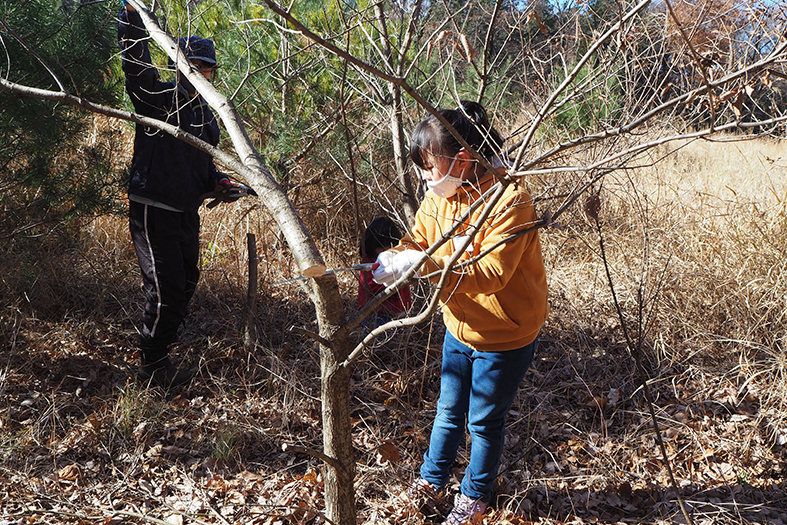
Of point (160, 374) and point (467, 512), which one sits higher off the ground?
point (160, 374)

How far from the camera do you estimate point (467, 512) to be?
230 centimetres

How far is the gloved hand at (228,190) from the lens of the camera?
3.04 metres

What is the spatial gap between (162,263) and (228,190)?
503 mm

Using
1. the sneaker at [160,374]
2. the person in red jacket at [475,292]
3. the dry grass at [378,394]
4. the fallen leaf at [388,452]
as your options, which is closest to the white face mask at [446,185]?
the person in red jacket at [475,292]

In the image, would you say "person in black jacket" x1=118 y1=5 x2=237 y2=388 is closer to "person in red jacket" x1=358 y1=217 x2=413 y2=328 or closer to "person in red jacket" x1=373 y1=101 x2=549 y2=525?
"person in red jacket" x1=358 y1=217 x2=413 y2=328

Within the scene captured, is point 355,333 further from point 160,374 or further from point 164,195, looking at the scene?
point 164,195

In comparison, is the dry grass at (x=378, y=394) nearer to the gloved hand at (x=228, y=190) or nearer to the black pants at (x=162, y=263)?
the black pants at (x=162, y=263)

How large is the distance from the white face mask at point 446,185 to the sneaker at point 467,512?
1.23m

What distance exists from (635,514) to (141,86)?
9.65 ft

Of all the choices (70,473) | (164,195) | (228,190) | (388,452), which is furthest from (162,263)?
(388,452)

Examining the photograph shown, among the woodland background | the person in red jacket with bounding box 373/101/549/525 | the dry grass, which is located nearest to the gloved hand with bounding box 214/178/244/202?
the woodland background

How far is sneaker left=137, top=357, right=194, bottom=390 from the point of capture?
310 cm

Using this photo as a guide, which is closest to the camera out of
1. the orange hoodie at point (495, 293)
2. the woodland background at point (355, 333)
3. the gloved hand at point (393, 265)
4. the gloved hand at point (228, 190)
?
the gloved hand at point (393, 265)

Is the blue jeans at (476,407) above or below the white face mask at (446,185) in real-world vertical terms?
below
